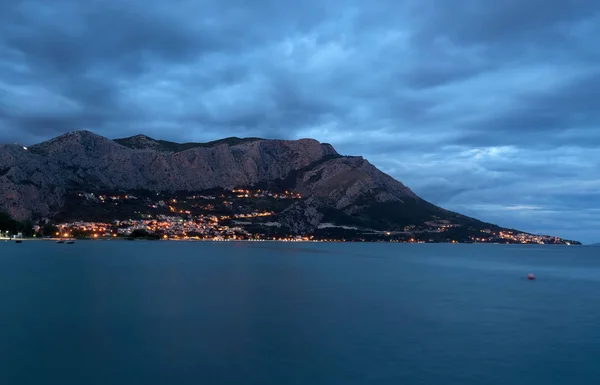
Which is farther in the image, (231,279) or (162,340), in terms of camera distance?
(231,279)

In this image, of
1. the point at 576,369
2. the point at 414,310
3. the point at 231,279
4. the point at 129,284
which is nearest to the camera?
the point at 576,369

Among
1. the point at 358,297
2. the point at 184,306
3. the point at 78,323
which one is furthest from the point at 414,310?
the point at 78,323

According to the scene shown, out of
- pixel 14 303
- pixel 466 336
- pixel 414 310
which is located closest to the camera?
pixel 466 336

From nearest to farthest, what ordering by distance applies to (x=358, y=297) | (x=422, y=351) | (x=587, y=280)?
1. (x=422, y=351)
2. (x=358, y=297)
3. (x=587, y=280)

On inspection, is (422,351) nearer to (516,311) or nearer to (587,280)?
(516,311)

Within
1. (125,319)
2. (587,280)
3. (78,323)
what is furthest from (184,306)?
(587,280)

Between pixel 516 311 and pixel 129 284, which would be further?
pixel 129 284

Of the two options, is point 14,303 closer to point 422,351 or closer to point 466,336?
point 422,351

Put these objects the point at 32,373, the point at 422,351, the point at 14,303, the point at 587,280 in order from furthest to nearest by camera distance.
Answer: the point at 587,280 < the point at 14,303 < the point at 422,351 < the point at 32,373

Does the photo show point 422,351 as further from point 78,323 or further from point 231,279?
point 231,279
